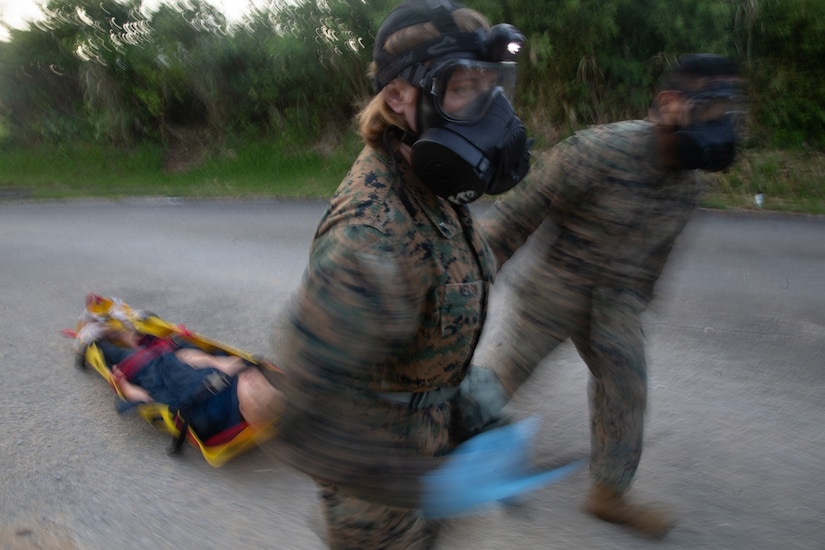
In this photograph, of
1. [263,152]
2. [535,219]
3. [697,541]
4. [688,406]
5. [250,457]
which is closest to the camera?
[535,219]

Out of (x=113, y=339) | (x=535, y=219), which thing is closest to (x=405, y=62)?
(x=535, y=219)

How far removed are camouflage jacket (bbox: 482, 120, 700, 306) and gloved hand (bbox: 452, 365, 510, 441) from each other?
0.81m

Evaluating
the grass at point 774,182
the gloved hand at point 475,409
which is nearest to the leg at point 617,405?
the gloved hand at point 475,409

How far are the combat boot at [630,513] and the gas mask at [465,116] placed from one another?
1768 millimetres

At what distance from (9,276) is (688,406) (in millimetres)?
7002

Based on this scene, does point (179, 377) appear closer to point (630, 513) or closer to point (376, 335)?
point (630, 513)

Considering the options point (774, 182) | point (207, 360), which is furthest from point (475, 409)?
point (774, 182)

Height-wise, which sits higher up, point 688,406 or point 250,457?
point 250,457

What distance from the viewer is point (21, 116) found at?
17.5 meters

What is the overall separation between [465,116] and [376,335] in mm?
570

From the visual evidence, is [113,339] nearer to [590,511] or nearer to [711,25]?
[590,511]

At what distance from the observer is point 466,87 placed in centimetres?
162

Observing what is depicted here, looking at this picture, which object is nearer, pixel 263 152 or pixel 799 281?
pixel 799 281

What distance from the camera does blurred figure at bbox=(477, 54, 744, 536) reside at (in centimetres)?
258
